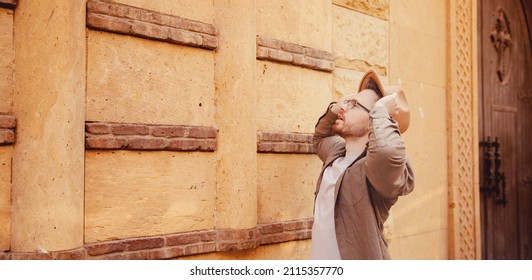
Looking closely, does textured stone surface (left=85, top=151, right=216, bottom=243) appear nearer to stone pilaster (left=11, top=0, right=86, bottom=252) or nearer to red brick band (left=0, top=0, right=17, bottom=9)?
stone pilaster (left=11, top=0, right=86, bottom=252)

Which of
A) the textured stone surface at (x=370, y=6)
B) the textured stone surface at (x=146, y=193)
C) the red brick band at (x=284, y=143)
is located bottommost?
the textured stone surface at (x=146, y=193)

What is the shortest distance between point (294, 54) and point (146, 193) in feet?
4.44

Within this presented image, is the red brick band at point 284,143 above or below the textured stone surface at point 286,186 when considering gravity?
above

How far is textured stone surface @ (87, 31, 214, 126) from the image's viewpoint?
2.85 meters

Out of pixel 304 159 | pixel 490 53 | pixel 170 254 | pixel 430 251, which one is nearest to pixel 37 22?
pixel 170 254

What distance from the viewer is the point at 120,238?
2906 mm

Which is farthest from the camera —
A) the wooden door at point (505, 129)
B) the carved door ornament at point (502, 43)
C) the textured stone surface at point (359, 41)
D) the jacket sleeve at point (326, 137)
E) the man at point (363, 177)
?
the carved door ornament at point (502, 43)

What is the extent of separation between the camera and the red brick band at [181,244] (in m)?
2.67

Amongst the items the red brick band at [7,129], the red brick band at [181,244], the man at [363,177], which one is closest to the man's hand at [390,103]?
the man at [363,177]

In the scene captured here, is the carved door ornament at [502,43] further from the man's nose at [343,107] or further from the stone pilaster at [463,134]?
the man's nose at [343,107]

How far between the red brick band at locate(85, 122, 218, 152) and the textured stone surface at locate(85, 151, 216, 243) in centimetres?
4

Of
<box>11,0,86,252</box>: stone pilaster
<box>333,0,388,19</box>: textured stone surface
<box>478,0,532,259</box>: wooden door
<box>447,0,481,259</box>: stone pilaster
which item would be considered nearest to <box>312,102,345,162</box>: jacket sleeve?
<box>333,0,388,19</box>: textured stone surface

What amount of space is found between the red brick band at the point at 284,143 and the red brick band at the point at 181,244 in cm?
45

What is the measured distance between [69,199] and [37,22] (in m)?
0.79
